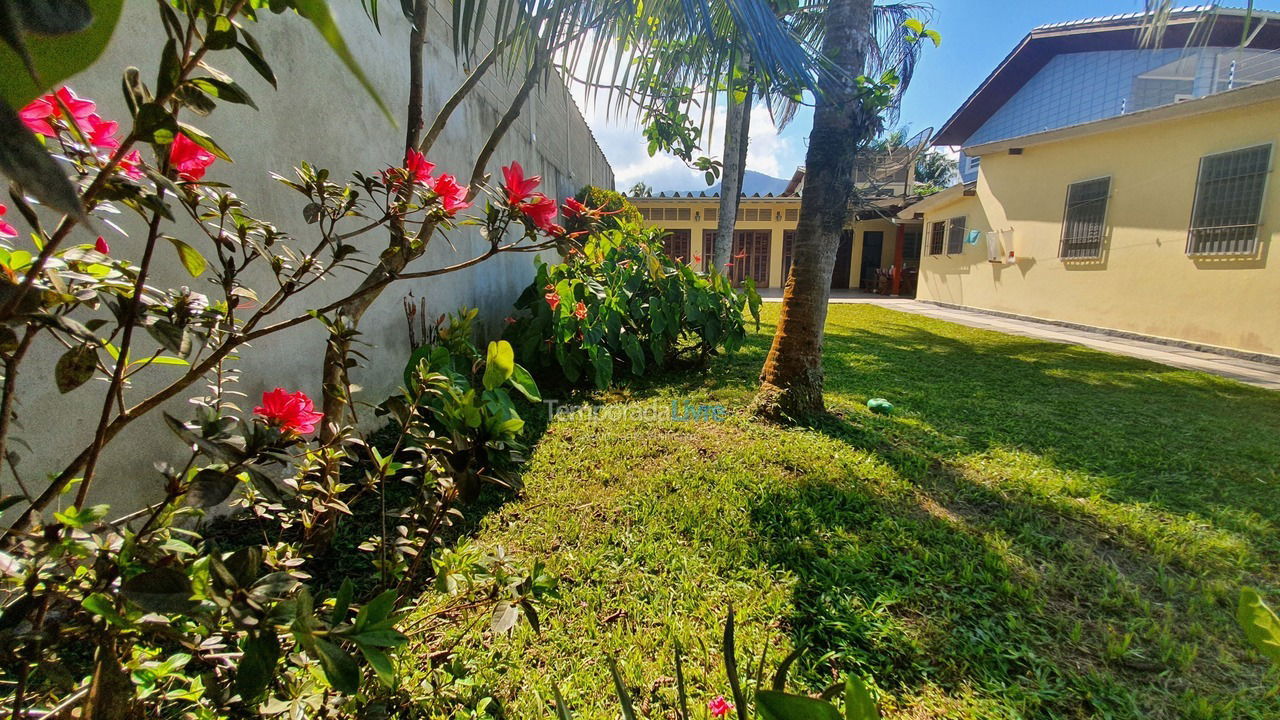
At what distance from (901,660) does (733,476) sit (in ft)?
3.60

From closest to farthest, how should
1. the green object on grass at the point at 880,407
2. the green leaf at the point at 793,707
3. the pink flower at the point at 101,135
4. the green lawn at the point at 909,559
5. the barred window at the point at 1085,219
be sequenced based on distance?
the green leaf at the point at 793,707 < the pink flower at the point at 101,135 < the green lawn at the point at 909,559 < the green object on grass at the point at 880,407 < the barred window at the point at 1085,219

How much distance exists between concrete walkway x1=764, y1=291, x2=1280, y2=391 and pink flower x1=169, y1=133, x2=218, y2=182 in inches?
273

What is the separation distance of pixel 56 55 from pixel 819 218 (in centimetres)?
314

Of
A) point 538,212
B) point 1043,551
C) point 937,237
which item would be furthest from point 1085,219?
point 538,212

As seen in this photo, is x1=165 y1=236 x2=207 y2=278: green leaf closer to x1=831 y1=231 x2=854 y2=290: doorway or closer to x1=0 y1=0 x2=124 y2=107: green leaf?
x1=0 y1=0 x2=124 y2=107: green leaf

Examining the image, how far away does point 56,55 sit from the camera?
26cm

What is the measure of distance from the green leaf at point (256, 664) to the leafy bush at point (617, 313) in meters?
2.74

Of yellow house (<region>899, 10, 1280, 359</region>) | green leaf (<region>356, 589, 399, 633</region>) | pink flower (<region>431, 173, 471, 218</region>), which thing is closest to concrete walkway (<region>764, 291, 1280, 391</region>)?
yellow house (<region>899, 10, 1280, 359</region>)

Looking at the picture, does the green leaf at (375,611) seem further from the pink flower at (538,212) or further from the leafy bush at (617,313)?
the leafy bush at (617,313)

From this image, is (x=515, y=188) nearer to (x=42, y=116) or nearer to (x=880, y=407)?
(x=42, y=116)

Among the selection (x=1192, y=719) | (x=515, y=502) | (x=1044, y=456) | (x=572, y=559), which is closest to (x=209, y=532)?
(x=515, y=502)

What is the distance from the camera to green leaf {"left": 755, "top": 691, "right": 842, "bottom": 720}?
447 mm

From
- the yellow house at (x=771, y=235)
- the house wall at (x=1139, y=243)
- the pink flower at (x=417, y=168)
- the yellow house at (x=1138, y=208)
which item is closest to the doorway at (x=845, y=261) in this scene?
the yellow house at (x=771, y=235)

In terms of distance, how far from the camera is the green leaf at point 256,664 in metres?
0.67
